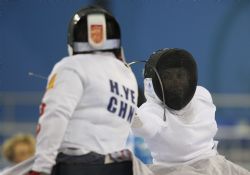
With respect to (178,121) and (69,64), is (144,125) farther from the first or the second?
(69,64)

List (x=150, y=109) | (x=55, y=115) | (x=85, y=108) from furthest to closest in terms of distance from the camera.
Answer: (x=150, y=109)
(x=85, y=108)
(x=55, y=115)

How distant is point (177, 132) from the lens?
9.64 ft

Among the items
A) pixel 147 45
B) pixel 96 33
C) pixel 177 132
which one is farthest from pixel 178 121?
A: pixel 147 45

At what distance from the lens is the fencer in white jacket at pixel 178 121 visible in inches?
115

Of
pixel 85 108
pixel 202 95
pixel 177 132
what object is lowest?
pixel 177 132

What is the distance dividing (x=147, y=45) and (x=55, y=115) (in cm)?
329

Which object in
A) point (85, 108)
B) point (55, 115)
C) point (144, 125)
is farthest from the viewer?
point (144, 125)

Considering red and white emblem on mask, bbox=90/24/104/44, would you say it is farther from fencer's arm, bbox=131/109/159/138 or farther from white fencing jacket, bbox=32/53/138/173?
fencer's arm, bbox=131/109/159/138

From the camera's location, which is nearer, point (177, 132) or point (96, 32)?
point (96, 32)

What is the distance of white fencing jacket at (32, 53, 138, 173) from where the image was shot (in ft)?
7.52

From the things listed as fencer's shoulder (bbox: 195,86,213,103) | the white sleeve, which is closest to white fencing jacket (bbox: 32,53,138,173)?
the white sleeve

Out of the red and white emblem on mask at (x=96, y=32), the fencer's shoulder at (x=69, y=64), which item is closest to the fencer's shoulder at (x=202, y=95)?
the red and white emblem on mask at (x=96, y=32)

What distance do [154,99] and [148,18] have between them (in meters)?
2.62

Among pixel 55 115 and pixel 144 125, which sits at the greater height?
pixel 55 115
